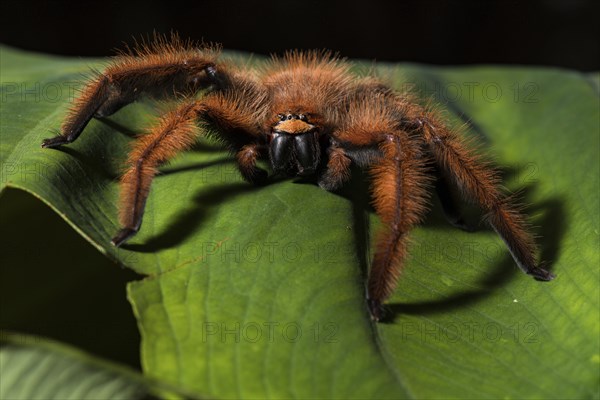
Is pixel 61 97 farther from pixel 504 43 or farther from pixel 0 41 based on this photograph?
pixel 504 43

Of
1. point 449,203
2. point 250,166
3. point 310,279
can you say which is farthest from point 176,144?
point 449,203

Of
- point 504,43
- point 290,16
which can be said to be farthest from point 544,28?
point 290,16

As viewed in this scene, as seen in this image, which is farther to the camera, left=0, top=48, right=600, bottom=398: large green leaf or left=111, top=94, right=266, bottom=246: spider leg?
left=111, top=94, right=266, bottom=246: spider leg

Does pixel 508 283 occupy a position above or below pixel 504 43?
above

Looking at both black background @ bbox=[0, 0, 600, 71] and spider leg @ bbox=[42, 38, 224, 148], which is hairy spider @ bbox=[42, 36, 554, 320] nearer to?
spider leg @ bbox=[42, 38, 224, 148]

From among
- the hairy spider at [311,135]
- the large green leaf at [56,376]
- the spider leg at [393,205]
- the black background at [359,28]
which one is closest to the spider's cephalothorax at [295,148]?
the hairy spider at [311,135]

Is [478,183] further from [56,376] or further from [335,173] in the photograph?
[56,376]

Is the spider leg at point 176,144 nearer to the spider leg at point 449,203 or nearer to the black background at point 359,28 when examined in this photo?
the spider leg at point 449,203

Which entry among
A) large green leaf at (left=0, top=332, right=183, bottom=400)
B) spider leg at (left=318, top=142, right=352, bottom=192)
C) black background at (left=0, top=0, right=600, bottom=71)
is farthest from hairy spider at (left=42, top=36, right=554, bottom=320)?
black background at (left=0, top=0, right=600, bottom=71)
